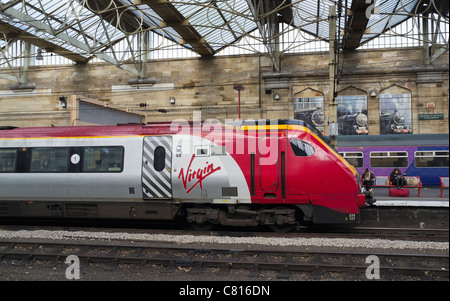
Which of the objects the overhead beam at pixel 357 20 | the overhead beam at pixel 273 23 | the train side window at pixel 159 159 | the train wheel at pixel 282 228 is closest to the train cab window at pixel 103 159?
the train side window at pixel 159 159

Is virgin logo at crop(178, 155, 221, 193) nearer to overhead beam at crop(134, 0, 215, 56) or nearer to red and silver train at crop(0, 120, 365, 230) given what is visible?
red and silver train at crop(0, 120, 365, 230)

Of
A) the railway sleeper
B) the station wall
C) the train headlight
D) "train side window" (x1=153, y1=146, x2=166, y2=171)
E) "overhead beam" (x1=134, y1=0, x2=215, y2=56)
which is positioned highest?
"overhead beam" (x1=134, y1=0, x2=215, y2=56)

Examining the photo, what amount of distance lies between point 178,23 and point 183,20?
0.31 m

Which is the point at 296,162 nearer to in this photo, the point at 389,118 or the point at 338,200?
the point at 338,200

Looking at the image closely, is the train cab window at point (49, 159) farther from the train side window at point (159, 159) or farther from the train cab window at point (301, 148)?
the train cab window at point (301, 148)

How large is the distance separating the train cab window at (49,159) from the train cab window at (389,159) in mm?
16010

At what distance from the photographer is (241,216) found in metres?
9.95

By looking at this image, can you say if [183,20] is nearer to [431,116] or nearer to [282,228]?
[282,228]

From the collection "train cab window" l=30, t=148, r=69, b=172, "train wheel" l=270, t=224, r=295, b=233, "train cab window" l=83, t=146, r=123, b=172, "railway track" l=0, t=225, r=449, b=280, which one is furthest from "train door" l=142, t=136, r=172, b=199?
"train wheel" l=270, t=224, r=295, b=233

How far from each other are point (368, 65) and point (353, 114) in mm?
3272

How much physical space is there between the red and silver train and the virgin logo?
0.03m

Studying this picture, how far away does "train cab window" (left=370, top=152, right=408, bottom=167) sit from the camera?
19.9 m

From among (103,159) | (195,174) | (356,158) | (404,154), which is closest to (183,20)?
(103,159)
